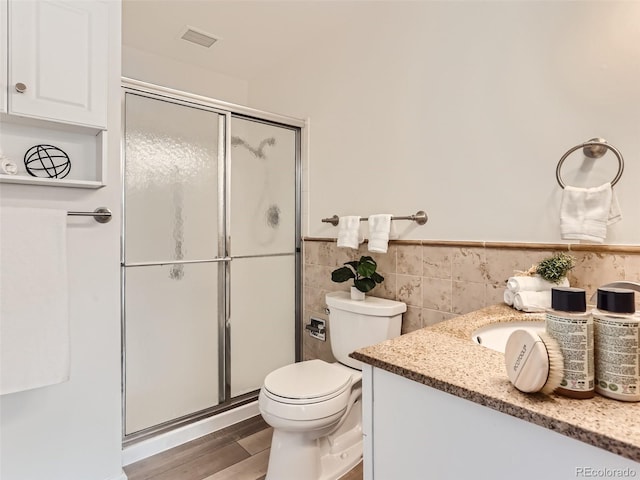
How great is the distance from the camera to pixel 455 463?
2.11 ft

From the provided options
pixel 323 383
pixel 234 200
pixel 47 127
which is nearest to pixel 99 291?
pixel 47 127

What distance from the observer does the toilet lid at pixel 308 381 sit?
4.74ft

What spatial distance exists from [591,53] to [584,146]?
1.17 feet

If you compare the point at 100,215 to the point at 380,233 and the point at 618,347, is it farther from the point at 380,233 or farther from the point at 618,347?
the point at 618,347

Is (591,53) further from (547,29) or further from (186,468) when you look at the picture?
(186,468)

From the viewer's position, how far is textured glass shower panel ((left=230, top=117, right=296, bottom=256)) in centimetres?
214

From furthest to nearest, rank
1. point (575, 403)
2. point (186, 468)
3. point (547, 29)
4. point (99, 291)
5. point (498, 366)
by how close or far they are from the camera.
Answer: point (186, 468) < point (99, 291) < point (547, 29) < point (498, 366) < point (575, 403)

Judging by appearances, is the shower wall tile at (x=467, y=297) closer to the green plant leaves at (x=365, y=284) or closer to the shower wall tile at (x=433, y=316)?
the shower wall tile at (x=433, y=316)

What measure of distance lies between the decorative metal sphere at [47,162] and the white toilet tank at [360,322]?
1.35 meters

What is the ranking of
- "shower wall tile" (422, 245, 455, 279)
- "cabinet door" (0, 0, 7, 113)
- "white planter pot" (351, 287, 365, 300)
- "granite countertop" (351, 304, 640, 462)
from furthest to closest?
→ "white planter pot" (351, 287, 365, 300), "shower wall tile" (422, 245, 455, 279), "cabinet door" (0, 0, 7, 113), "granite countertop" (351, 304, 640, 462)

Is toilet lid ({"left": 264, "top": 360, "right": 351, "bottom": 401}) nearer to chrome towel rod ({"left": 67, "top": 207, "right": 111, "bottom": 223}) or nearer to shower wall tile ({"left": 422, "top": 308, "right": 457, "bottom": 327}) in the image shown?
shower wall tile ({"left": 422, "top": 308, "right": 457, "bottom": 327})

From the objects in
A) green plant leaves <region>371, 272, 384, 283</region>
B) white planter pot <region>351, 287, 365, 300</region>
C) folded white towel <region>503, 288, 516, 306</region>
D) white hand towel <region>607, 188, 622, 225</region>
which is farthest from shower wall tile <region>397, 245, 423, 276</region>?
white hand towel <region>607, 188, 622, 225</region>

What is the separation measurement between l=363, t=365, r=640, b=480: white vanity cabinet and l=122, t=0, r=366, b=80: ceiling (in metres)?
2.05

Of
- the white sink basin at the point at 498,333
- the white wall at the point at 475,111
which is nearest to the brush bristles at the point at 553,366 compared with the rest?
the white sink basin at the point at 498,333
